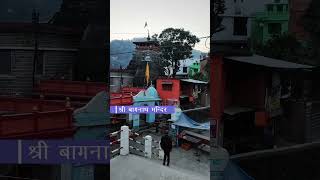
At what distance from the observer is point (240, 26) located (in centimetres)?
321

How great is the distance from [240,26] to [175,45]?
496 mm

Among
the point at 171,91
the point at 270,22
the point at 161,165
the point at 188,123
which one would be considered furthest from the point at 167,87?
the point at 270,22

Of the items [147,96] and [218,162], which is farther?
[147,96]

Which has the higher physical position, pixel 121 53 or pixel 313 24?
pixel 313 24

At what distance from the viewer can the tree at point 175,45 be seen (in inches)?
125

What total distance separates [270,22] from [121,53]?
1115 millimetres

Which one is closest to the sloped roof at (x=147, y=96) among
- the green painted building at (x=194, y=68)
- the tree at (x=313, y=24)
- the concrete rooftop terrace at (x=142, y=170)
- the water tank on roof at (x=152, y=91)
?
the water tank on roof at (x=152, y=91)

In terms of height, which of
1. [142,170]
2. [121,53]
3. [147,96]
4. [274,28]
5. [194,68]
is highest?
[274,28]

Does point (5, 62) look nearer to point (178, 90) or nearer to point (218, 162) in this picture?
point (178, 90)

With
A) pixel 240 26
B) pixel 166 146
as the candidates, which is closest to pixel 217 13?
pixel 240 26

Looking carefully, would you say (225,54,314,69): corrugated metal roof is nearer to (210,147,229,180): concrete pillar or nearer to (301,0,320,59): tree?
(301,0,320,59): tree

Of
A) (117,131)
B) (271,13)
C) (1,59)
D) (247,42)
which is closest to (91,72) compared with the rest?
(117,131)

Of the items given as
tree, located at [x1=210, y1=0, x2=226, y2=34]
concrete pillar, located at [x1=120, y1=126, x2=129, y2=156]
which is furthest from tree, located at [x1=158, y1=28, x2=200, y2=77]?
concrete pillar, located at [x1=120, y1=126, x2=129, y2=156]

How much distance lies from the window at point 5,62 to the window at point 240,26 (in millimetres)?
1677
